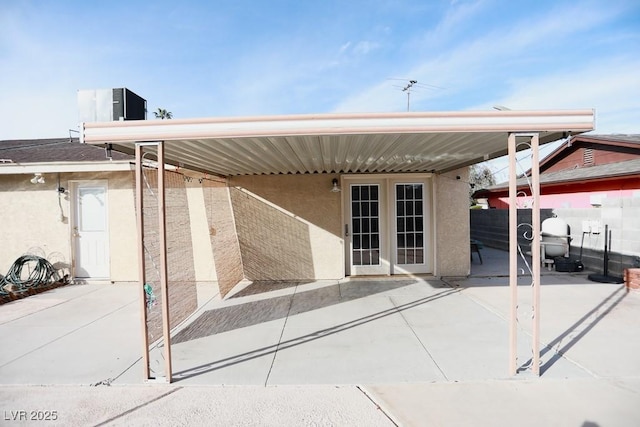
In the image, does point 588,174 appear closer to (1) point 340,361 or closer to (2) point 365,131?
(2) point 365,131

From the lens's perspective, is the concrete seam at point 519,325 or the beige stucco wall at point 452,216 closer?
the concrete seam at point 519,325

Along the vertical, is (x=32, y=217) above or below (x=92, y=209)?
below

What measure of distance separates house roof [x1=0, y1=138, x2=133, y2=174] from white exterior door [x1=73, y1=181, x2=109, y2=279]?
24.6 inches

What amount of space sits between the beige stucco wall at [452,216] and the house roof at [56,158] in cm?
634

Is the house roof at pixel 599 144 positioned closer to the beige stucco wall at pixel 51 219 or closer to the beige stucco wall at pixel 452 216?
the beige stucco wall at pixel 452 216

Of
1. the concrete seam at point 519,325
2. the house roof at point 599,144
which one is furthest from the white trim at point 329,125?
the house roof at point 599,144

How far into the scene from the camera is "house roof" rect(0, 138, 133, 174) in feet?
22.7

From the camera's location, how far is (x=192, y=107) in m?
14.3

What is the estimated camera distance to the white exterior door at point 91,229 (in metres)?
7.48

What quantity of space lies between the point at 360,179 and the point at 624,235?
220 inches

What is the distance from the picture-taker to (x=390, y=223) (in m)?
7.44

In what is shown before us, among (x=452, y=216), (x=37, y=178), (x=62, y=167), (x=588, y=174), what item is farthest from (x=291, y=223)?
(x=588, y=174)

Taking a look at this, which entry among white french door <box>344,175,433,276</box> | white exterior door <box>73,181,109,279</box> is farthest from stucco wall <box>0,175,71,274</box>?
white french door <box>344,175,433,276</box>

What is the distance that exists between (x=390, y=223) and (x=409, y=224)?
421 millimetres
